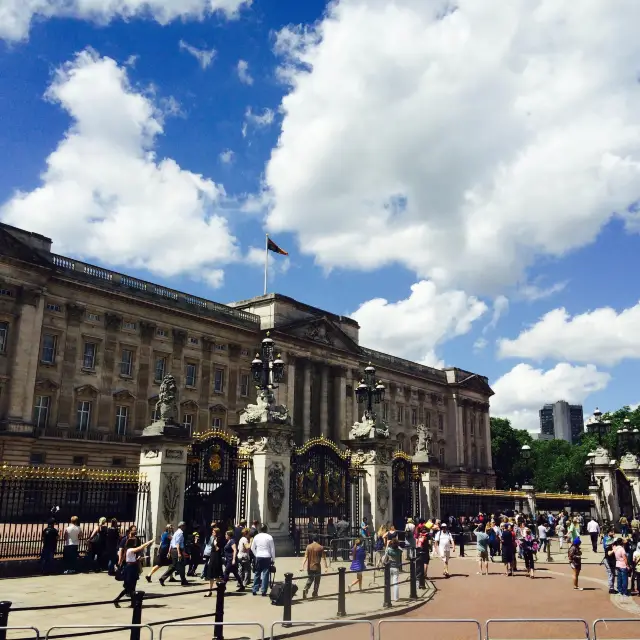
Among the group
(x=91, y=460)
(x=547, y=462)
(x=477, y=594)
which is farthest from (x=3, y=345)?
(x=547, y=462)

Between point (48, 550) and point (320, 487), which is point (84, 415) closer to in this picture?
point (320, 487)

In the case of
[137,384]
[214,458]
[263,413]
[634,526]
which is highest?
[137,384]

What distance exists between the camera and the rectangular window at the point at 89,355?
48.3 meters

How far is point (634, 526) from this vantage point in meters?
22.3

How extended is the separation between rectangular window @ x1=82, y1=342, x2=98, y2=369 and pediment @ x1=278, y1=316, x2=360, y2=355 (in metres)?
18.0

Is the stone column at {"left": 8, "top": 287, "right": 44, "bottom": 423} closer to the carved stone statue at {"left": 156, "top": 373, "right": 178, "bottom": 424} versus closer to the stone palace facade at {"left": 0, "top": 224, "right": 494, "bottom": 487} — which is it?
the stone palace facade at {"left": 0, "top": 224, "right": 494, "bottom": 487}

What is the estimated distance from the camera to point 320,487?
24.1 metres

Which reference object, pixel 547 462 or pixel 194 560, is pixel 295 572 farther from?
pixel 547 462

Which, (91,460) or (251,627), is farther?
(91,460)

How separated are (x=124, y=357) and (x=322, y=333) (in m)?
22.3

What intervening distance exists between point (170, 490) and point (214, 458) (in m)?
2.32

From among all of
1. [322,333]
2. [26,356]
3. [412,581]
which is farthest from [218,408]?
[412,581]

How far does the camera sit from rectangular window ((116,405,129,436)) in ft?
162

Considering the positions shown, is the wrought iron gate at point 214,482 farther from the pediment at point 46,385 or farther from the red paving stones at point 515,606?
the pediment at point 46,385
